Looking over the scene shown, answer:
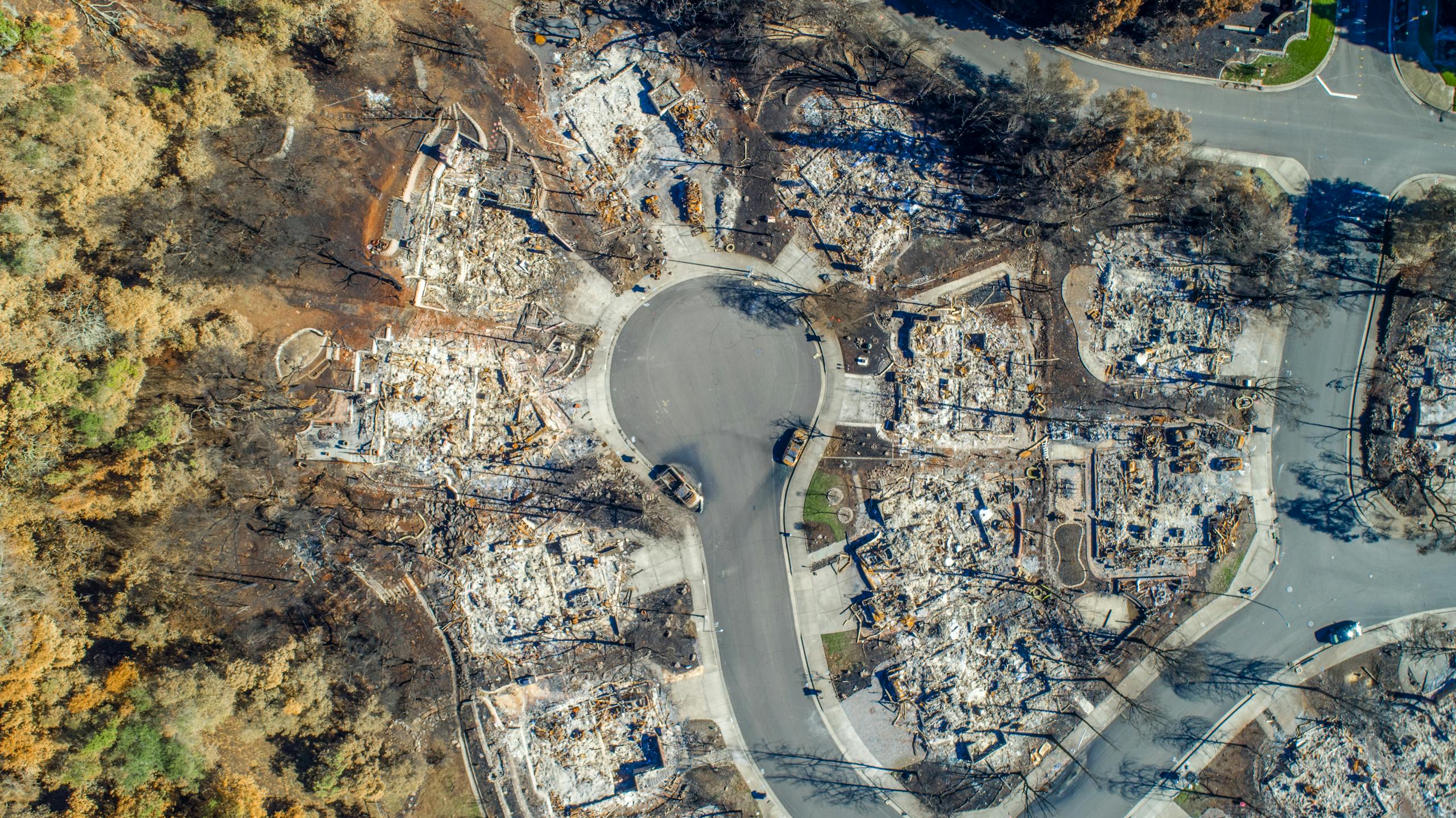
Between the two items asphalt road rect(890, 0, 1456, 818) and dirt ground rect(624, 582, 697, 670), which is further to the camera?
asphalt road rect(890, 0, 1456, 818)

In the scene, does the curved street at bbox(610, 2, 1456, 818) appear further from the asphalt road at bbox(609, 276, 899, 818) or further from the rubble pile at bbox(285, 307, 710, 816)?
the rubble pile at bbox(285, 307, 710, 816)

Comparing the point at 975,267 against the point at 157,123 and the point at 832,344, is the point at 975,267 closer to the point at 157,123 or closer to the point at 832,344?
the point at 832,344

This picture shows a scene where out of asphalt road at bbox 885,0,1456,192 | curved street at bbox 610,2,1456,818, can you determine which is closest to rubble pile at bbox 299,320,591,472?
curved street at bbox 610,2,1456,818

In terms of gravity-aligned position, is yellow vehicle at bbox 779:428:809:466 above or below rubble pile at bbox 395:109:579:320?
below

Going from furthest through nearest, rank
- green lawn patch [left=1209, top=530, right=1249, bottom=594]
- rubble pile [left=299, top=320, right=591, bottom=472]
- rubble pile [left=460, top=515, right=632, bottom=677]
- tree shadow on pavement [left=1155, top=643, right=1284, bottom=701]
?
green lawn patch [left=1209, top=530, right=1249, bottom=594] → tree shadow on pavement [left=1155, top=643, right=1284, bottom=701] → rubble pile [left=460, top=515, right=632, bottom=677] → rubble pile [left=299, top=320, right=591, bottom=472]

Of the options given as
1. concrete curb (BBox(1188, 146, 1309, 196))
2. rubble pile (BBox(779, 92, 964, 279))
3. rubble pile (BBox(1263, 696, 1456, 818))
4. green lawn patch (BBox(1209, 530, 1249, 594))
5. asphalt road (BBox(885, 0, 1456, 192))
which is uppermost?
asphalt road (BBox(885, 0, 1456, 192))

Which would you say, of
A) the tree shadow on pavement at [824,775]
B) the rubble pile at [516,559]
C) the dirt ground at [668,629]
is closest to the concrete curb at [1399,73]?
the tree shadow on pavement at [824,775]

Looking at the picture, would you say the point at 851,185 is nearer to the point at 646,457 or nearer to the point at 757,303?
the point at 757,303
